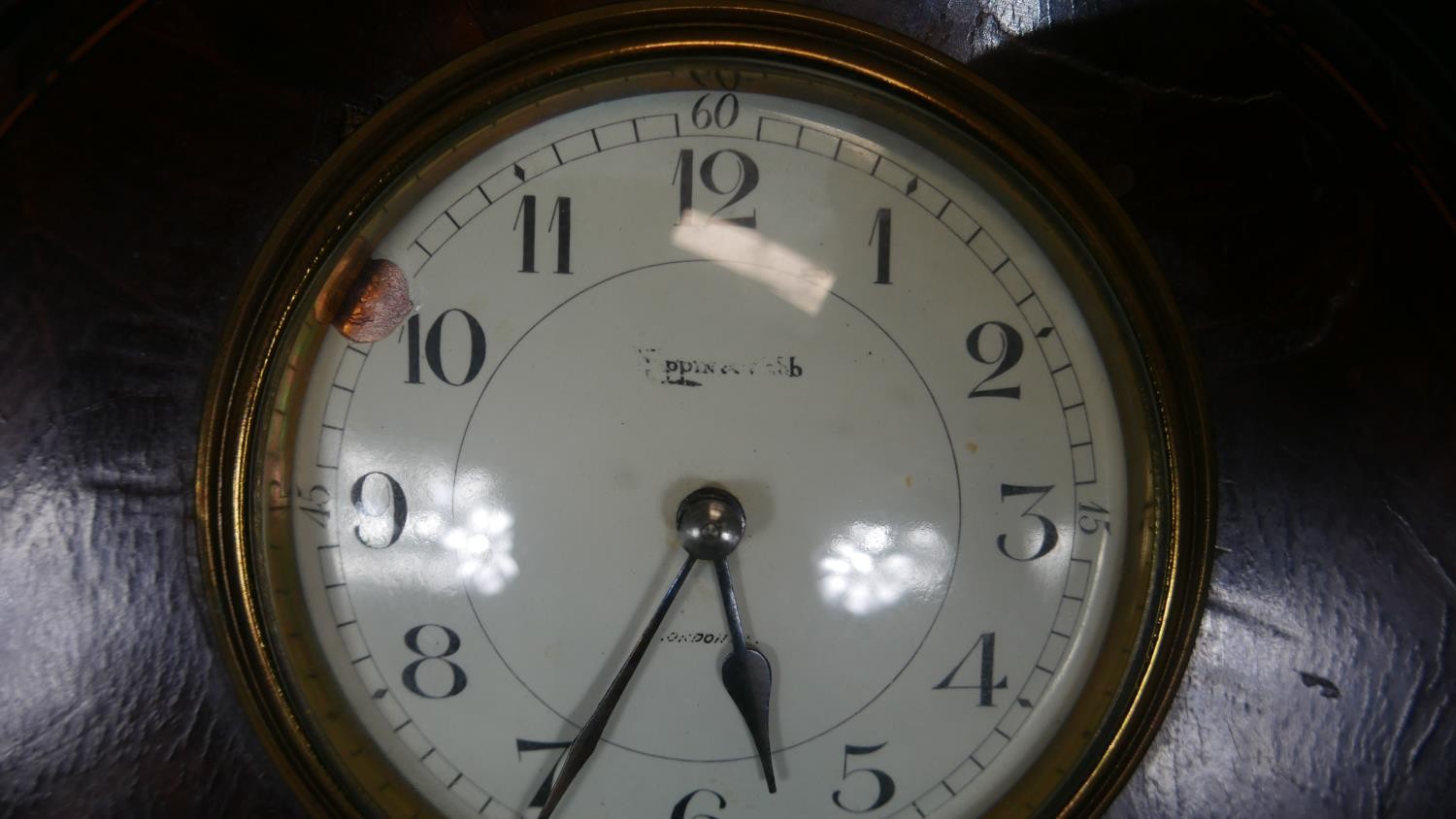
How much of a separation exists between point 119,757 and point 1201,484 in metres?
0.73

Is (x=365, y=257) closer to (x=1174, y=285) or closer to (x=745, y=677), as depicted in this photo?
(x=745, y=677)

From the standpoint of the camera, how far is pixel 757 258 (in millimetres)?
691

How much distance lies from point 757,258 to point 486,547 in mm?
259

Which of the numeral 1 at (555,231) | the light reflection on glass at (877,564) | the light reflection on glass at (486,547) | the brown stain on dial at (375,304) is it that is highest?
the numeral 1 at (555,231)

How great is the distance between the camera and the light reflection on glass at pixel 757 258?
688mm

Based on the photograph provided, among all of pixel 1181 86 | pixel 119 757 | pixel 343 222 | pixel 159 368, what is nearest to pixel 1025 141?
pixel 1181 86

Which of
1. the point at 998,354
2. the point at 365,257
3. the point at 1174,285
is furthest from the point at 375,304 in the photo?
the point at 1174,285

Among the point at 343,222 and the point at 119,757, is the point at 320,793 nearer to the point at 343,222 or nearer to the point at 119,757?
the point at 119,757

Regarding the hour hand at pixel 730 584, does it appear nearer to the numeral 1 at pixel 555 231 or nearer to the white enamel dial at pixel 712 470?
the white enamel dial at pixel 712 470

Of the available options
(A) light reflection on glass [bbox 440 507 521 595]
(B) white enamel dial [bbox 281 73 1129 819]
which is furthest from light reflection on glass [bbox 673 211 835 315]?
(A) light reflection on glass [bbox 440 507 521 595]

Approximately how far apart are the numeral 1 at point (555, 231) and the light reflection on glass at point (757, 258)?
7 cm

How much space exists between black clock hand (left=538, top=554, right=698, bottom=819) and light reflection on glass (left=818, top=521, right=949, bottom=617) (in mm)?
96

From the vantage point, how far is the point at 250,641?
66 cm

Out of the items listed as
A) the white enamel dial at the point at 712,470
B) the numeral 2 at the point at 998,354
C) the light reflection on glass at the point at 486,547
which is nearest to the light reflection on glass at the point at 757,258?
the white enamel dial at the point at 712,470
